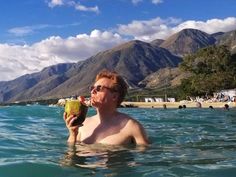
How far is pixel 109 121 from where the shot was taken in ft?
26.1

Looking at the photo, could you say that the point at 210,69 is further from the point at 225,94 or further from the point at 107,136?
the point at 107,136

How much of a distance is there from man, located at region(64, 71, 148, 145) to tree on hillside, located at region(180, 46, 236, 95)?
96.2 m

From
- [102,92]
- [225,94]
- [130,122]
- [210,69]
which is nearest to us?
[102,92]

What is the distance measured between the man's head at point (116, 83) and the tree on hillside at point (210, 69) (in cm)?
9644

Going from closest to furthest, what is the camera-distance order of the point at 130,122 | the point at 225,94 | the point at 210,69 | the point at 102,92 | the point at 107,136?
the point at 102,92 → the point at 130,122 → the point at 107,136 → the point at 225,94 → the point at 210,69

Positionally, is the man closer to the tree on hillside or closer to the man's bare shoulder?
the man's bare shoulder

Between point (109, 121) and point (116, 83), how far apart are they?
723 mm

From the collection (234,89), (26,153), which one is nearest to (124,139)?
(26,153)

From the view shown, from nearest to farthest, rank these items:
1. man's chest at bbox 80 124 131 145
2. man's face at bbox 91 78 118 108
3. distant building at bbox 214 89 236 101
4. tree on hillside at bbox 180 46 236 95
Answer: man's face at bbox 91 78 118 108 → man's chest at bbox 80 124 131 145 → distant building at bbox 214 89 236 101 → tree on hillside at bbox 180 46 236 95

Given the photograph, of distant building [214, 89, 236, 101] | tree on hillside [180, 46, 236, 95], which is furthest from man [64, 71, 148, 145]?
tree on hillside [180, 46, 236, 95]

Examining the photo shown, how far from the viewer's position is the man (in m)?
7.64

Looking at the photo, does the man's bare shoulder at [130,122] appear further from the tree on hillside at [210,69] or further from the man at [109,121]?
the tree on hillside at [210,69]

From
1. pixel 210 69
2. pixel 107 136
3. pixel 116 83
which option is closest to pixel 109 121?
pixel 107 136

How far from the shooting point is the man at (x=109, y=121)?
764 centimetres
